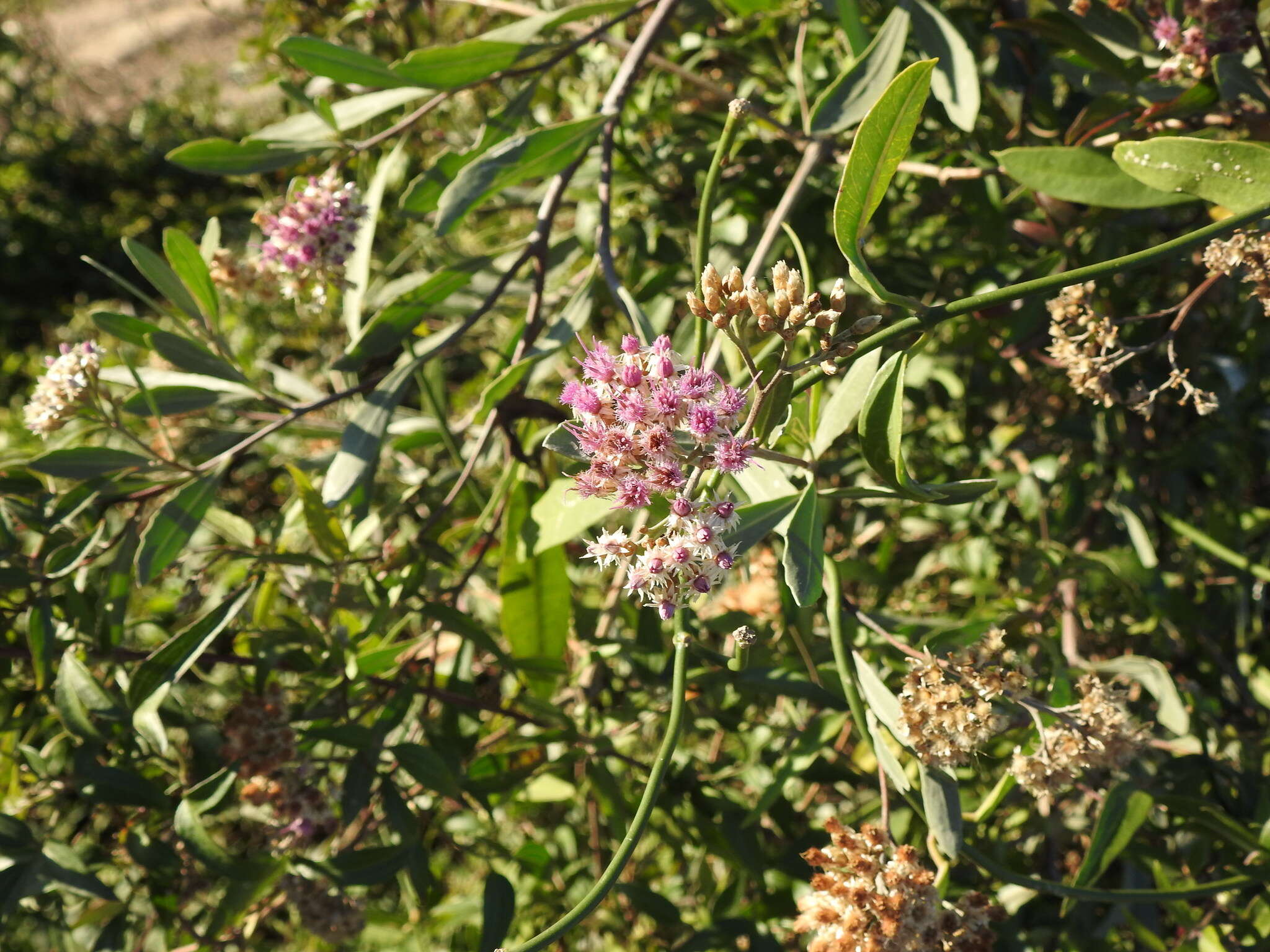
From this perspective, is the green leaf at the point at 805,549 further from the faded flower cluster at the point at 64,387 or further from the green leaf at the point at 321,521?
the faded flower cluster at the point at 64,387

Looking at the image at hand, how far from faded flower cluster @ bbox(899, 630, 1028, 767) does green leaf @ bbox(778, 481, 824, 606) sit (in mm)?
195

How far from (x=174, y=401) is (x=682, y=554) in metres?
1.10

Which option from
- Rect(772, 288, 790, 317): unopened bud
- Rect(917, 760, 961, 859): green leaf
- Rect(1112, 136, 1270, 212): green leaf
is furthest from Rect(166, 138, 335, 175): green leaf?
Rect(917, 760, 961, 859): green leaf

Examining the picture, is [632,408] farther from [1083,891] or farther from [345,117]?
[345,117]

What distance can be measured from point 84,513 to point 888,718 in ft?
4.87

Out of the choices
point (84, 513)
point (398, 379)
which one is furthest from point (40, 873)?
point (398, 379)

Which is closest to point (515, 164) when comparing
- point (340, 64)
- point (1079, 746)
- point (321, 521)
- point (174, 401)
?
point (340, 64)

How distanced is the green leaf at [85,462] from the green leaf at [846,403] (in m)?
1.04

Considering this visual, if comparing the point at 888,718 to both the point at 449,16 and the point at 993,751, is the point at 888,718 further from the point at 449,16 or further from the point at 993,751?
the point at 449,16

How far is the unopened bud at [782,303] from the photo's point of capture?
0.92 meters

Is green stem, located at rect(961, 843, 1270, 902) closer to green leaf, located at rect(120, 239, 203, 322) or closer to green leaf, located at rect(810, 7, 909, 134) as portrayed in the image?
green leaf, located at rect(810, 7, 909, 134)

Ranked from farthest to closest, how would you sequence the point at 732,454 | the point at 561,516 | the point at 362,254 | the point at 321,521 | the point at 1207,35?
the point at 362,254, the point at 321,521, the point at 561,516, the point at 1207,35, the point at 732,454

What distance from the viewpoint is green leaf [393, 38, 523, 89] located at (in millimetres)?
1480

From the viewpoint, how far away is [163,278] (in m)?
1.51
